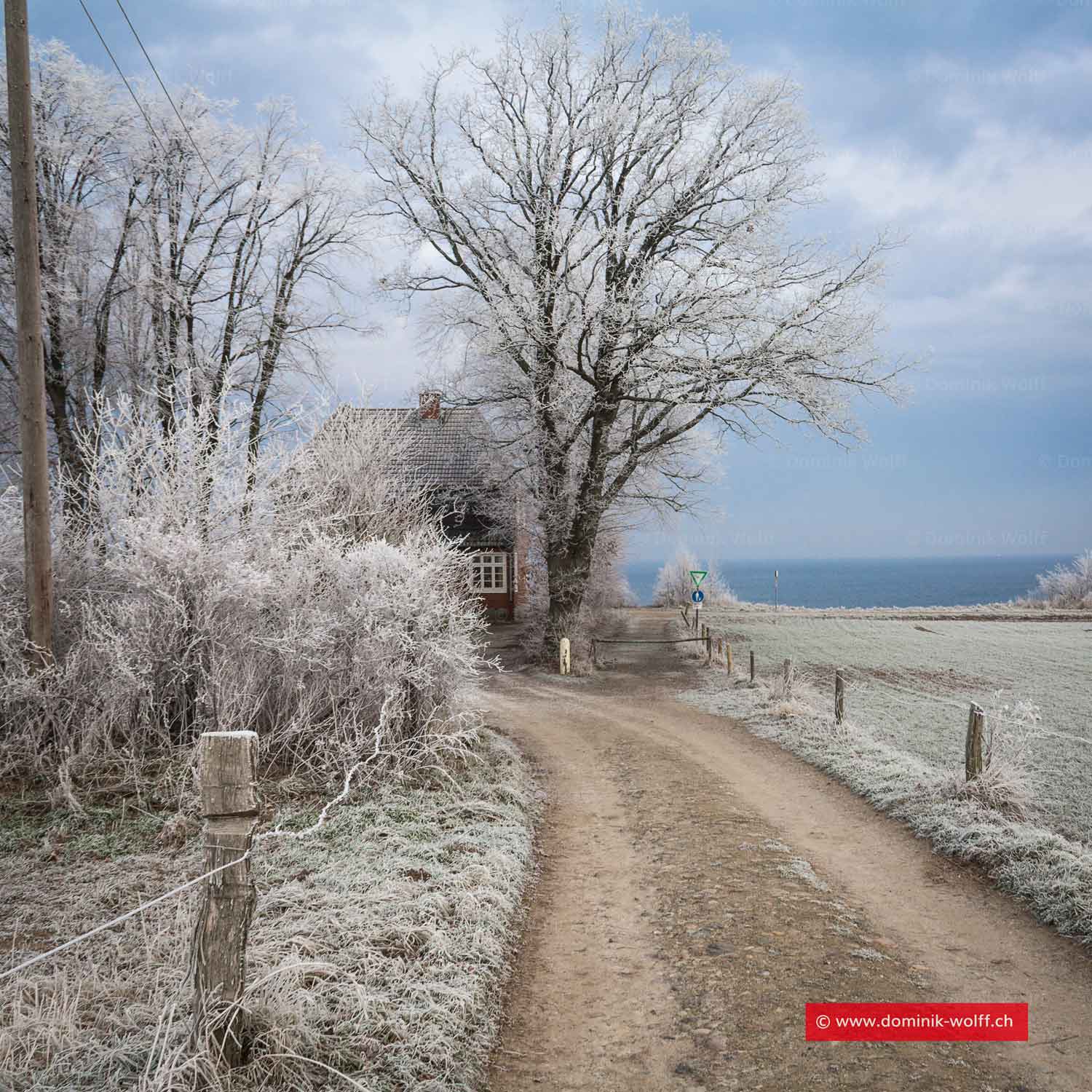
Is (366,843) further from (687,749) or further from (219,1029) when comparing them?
(687,749)

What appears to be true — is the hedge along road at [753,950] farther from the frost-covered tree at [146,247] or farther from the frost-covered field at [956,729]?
the frost-covered tree at [146,247]

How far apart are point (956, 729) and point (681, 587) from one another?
89.8ft

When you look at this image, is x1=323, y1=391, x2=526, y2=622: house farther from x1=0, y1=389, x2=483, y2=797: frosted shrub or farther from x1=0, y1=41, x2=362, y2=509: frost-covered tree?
x1=0, y1=389, x2=483, y2=797: frosted shrub

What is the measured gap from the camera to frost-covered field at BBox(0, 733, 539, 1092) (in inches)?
135

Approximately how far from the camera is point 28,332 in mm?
7621

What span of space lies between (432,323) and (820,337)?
8851 mm

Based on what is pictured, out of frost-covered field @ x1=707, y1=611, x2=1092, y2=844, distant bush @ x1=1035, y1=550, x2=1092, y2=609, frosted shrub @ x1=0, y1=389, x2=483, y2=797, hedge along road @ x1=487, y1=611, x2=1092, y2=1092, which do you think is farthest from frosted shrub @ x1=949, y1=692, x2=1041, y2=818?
distant bush @ x1=1035, y1=550, x2=1092, y2=609

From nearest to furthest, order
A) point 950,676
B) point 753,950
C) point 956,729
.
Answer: point 753,950 → point 956,729 → point 950,676

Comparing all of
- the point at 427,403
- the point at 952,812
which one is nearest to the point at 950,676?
the point at 952,812

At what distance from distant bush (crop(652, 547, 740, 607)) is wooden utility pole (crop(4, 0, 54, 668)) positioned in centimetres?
3289

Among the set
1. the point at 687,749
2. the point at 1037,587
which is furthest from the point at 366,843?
the point at 1037,587

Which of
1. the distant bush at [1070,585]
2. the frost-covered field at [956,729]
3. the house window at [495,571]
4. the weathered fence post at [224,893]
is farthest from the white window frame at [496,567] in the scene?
the distant bush at [1070,585]

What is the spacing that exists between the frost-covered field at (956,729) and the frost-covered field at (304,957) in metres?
3.92

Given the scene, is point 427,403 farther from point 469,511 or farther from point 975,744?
point 975,744
